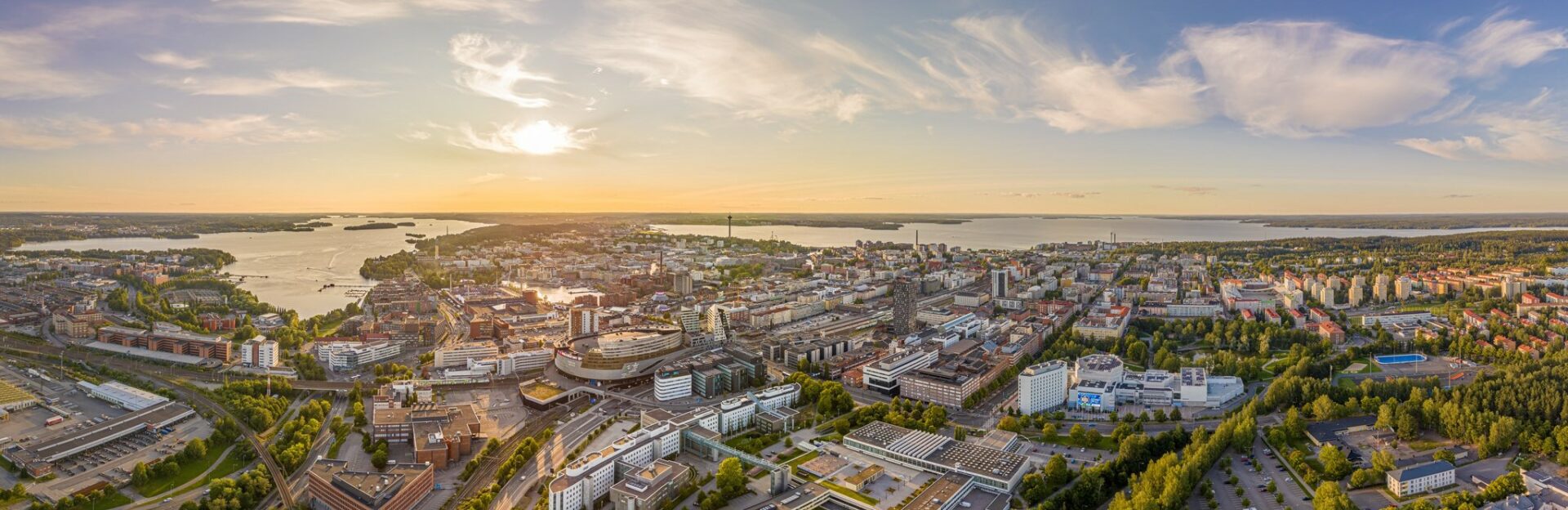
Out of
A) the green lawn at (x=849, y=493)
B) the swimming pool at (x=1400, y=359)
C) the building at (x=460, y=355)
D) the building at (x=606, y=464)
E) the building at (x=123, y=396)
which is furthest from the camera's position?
the building at (x=460, y=355)

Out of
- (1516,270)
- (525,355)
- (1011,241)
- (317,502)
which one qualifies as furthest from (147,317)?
(1011,241)

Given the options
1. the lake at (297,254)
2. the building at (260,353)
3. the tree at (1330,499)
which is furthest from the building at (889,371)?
the lake at (297,254)

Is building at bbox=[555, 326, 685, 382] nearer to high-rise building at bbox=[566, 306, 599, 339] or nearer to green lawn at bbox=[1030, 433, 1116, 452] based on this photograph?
high-rise building at bbox=[566, 306, 599, 339]

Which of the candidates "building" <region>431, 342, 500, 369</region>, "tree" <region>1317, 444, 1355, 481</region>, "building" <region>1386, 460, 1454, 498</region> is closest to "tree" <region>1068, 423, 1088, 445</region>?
"tree" <region>1317, 444, 1355, 481</region>

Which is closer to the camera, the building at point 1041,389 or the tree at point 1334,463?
the tree at point 1334,463

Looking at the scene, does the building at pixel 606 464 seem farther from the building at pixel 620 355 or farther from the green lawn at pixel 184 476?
the green lawn at pixel 184 476

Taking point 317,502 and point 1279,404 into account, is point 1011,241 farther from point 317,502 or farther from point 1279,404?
point 317,502

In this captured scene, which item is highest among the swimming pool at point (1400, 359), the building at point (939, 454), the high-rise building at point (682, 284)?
the high-rise building at point (682, 284)
